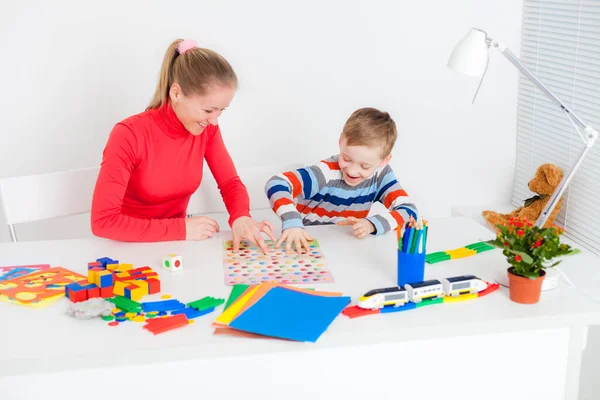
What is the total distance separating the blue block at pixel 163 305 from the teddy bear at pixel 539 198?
4.85 feet

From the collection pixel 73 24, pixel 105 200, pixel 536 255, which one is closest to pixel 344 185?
pixel 105 200

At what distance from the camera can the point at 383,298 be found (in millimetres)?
1305

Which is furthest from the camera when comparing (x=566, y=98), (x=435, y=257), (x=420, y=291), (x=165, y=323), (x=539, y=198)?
(x=539, y=198)

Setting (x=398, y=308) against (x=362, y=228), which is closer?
(x=398, y=308)

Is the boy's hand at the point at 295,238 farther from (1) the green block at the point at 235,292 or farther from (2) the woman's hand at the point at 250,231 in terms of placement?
(1) the green block at the point at 235,292

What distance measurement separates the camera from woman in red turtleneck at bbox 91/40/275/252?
5.70 ft

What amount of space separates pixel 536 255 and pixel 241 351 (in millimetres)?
574

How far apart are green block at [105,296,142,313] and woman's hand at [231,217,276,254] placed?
37 centimetres

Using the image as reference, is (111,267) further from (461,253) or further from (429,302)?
(461,253)

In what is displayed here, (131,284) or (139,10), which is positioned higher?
(139,10)

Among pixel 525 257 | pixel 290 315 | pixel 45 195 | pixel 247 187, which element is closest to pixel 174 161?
pixel 247 187

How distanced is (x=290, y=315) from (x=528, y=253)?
461 mm

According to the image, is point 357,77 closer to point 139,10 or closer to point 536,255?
point 139,10

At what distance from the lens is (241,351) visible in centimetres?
120
